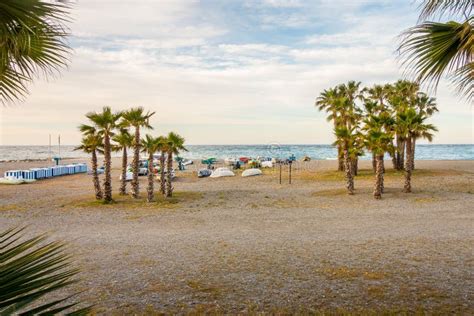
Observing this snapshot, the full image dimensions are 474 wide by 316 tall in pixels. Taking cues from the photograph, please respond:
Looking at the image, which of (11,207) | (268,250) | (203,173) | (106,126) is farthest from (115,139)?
(203,173)

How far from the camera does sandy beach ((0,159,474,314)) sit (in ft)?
28.6

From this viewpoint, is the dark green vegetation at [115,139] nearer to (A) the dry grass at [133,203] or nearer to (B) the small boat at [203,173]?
(A) the dry grass at [133,203]

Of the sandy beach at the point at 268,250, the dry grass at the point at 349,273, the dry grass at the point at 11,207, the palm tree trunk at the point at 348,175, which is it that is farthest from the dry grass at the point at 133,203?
the dry grass at the point at 349,273

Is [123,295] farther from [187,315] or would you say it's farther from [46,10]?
[46,10]

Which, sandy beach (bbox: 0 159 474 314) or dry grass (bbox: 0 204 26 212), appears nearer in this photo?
sandy beach (bbox: 0 159 474 314)

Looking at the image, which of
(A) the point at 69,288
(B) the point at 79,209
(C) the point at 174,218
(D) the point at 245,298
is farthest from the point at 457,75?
(B) the point at 79,209

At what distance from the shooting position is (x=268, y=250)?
43.2ft

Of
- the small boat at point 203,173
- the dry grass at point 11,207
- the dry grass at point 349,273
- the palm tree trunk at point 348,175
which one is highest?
the palm tree trunk at point 348,175

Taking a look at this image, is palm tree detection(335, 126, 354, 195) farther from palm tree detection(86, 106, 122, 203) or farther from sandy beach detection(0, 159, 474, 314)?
palm tree detection(86, 106, 122, 203)

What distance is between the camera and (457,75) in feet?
19.1

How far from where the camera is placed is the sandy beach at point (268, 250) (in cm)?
871

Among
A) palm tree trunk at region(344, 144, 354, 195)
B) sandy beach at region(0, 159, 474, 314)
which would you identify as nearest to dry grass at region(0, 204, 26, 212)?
sandy beach at region(0, 159, 474, 314)

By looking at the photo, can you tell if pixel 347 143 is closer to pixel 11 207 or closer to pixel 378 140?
pixel 378 140

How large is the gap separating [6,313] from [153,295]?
7562 mm
